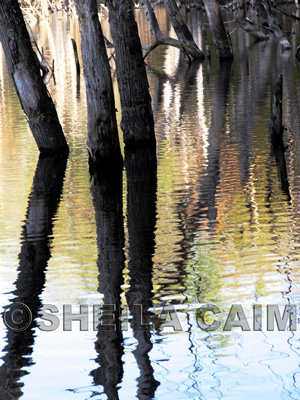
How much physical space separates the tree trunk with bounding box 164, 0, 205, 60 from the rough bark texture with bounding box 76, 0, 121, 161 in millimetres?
16241

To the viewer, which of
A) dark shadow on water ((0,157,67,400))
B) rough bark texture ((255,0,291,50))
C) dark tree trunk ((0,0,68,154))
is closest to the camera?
dark shadow on water ((0,157,67,400))

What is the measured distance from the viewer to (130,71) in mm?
12094

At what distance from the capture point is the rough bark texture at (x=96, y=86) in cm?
1091

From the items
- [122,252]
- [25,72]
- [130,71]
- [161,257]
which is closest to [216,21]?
[130,71]

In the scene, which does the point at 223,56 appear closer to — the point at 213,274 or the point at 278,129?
the point at 278,129

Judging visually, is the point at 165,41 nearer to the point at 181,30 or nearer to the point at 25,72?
the point at 181,30

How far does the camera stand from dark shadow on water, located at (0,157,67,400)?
16.5 feet

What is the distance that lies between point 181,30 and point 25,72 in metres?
16.3

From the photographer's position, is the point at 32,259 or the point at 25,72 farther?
the point at 25,72

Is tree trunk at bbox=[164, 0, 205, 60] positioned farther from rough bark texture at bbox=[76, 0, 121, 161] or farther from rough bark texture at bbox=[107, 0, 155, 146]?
rough bark texture at bbox=[76, 0, 121, 161]

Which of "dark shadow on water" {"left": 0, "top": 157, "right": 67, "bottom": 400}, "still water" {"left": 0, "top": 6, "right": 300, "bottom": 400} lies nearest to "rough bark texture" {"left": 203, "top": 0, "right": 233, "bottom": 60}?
"still water" {"left": 0, "top": 6, "right": 300, "bottom": 400}

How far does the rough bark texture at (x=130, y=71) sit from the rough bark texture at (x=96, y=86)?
2.23 feet

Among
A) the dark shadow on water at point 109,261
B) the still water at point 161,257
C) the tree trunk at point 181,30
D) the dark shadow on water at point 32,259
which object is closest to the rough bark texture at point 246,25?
the tree trunk at point 181,30

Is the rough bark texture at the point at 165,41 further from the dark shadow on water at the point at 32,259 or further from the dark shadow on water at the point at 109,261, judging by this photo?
the dark shadow on water at the point at 109,261
